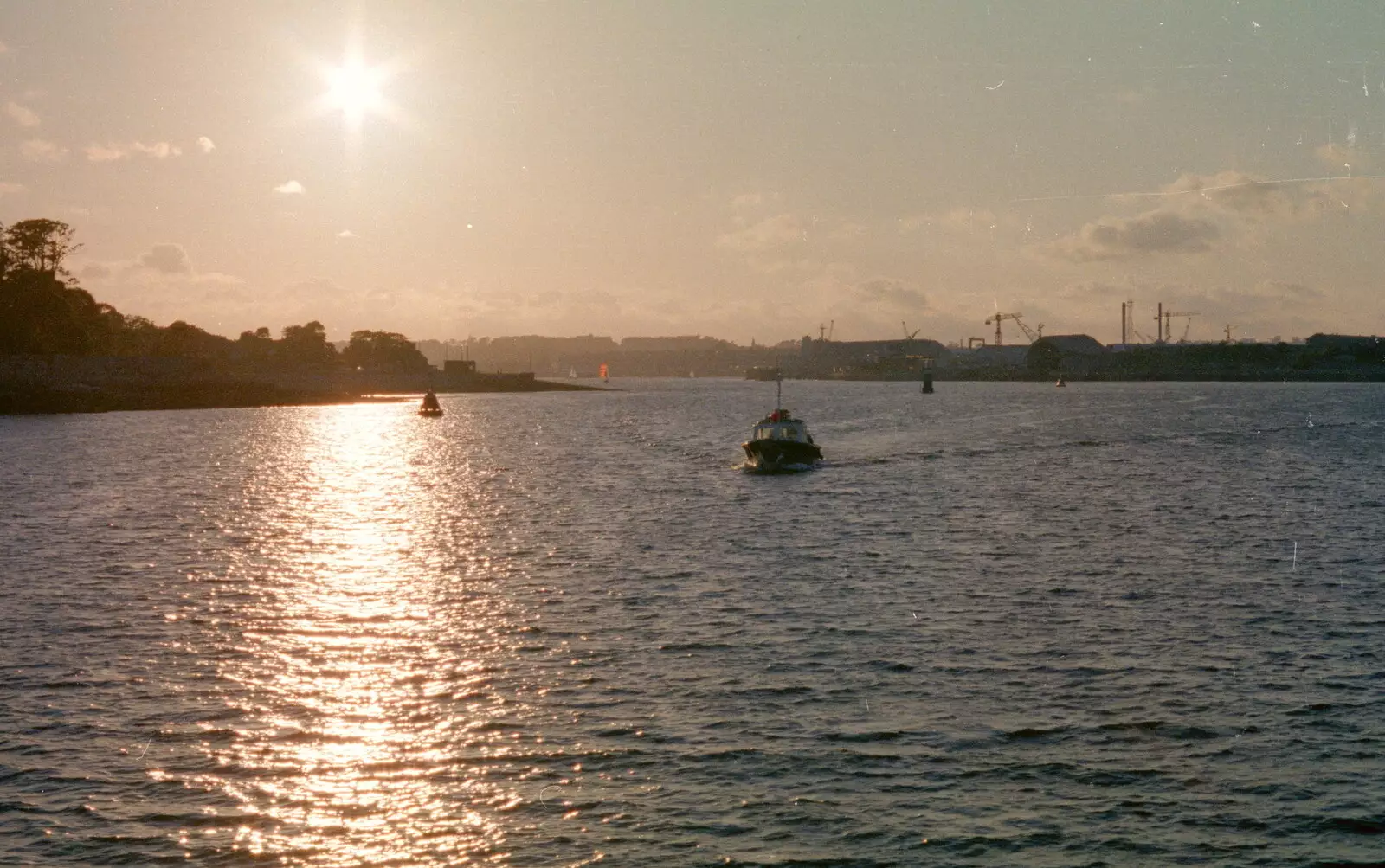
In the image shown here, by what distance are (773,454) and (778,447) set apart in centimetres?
70

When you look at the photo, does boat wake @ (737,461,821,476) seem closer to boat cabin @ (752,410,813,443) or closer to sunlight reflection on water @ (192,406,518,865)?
boat cabin @ (752,410,813,443)

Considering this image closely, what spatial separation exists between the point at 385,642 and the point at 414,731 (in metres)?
9.68

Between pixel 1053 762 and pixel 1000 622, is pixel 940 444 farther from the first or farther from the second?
pixel 1053 762

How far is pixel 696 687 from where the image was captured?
3058cm

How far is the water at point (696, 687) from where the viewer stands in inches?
838

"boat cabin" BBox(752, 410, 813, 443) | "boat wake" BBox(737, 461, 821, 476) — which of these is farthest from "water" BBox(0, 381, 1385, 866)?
"boat cabin" BBox(752, 410, 813, 443)

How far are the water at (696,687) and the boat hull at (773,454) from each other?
26209 millimetres

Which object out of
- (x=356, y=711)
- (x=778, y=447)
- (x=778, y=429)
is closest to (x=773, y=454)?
(x=778, y=447)

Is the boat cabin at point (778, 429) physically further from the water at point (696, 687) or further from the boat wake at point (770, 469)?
the water at point (696, 687)

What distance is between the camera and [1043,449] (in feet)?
418

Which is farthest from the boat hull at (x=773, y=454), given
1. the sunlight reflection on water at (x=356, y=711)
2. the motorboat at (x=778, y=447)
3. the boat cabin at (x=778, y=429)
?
the sunlight reflection on water at (x=356, y=711)

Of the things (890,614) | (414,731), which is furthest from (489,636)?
(890,614)

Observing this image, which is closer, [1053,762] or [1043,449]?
[1053,762]

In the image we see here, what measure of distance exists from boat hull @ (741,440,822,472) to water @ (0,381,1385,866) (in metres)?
26.2
